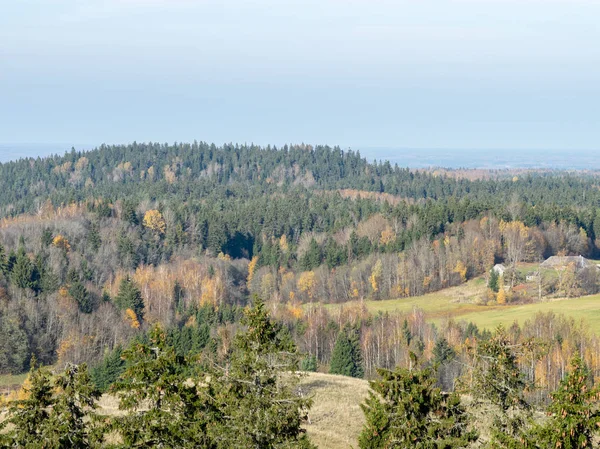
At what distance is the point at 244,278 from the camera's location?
15325 cm

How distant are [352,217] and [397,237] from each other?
84.7 feet

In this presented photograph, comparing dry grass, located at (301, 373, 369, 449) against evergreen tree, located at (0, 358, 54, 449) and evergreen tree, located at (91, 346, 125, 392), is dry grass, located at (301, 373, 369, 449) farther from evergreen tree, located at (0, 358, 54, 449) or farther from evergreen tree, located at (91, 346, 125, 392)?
evergreen tree, located at (91, 346, 125, 392)

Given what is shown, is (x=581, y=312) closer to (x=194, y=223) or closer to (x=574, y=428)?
(x=574, y=428)

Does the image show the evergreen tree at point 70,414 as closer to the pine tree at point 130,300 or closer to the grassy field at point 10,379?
the grassy field at point 10,379

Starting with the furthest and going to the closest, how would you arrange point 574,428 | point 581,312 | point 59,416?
1. point 581,312
2. point 59,416
3. point 574,428

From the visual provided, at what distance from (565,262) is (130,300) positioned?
231 ft

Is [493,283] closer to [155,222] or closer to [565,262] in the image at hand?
[565,262]

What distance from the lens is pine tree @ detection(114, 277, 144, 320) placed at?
11606cm

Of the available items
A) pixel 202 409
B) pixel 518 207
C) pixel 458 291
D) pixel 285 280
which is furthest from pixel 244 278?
pixel 202 409

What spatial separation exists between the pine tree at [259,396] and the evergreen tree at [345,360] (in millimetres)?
60931

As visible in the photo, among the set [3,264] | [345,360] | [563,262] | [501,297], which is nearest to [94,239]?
[3,264]

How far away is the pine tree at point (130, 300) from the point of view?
116062 millimetres

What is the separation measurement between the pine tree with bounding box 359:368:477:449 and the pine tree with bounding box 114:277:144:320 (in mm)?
98460

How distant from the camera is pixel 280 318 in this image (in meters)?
103
